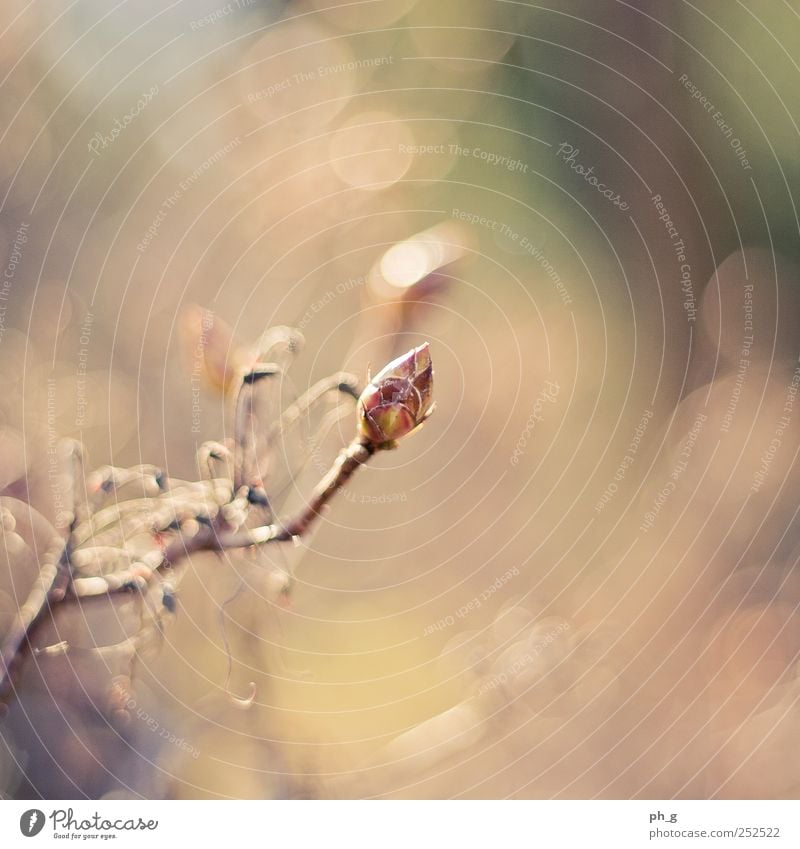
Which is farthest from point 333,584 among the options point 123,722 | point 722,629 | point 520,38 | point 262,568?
point 520,38

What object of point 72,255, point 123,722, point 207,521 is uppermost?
point 72,255

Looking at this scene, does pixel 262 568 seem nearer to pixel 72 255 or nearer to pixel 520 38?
pixel 72 255

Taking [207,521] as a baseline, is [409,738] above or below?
below
